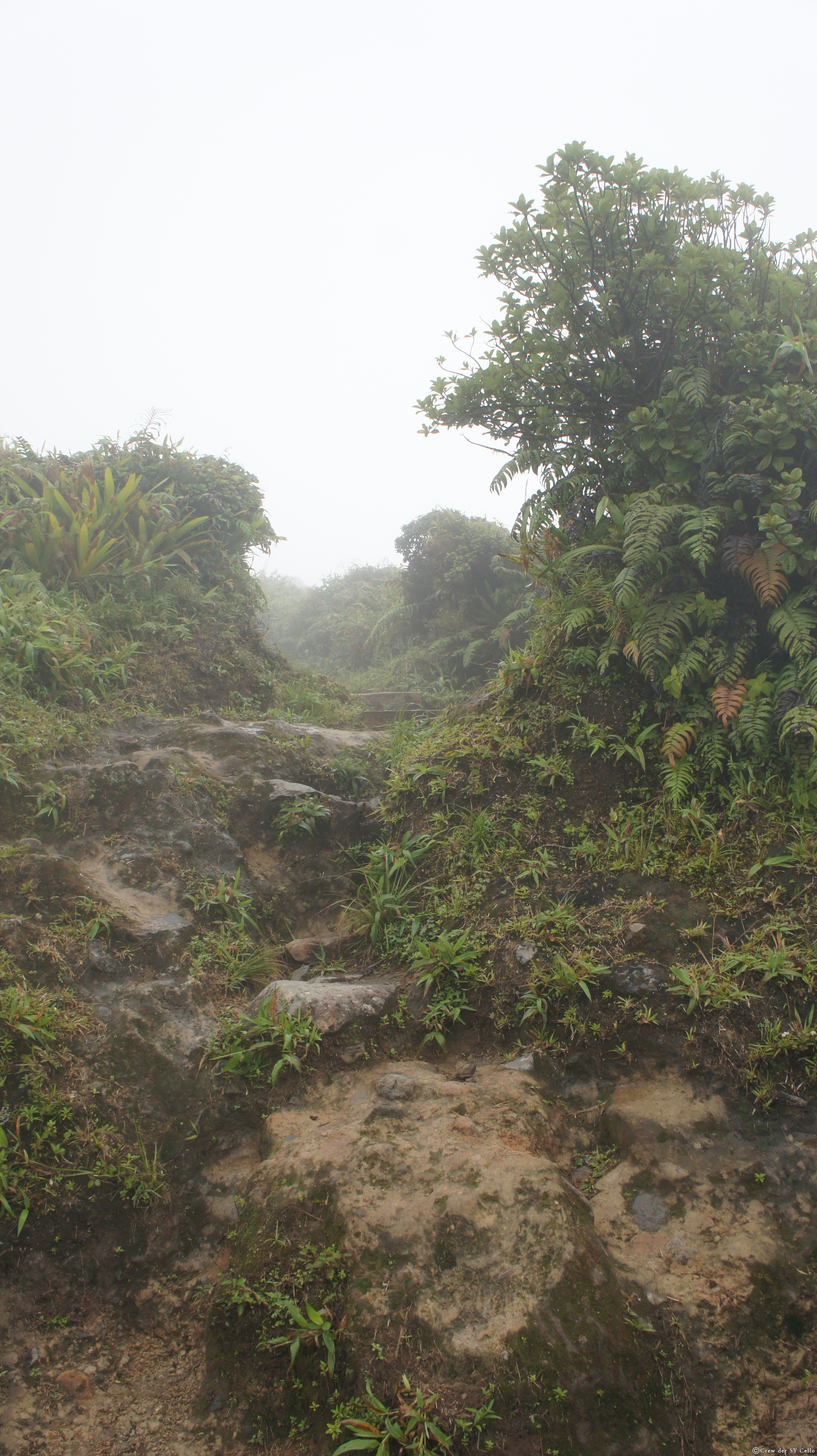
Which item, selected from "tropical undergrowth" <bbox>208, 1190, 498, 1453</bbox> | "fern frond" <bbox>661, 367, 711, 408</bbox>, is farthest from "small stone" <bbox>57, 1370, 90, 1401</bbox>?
"fern frond" <bbox>661, 367, 711, 408</bbox>

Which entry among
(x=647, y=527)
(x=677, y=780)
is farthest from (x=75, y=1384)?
(x=647, y=527)

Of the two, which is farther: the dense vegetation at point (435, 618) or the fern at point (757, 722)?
the dense vegetation at point (435, 618)

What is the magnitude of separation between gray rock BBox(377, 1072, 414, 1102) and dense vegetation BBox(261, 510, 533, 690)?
5.59 meters

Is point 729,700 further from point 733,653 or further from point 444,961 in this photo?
point 444,961

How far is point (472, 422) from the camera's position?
556cm

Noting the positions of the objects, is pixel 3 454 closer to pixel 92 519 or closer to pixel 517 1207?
pixel 92 519

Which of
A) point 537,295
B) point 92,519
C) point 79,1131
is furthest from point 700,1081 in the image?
point 92,519

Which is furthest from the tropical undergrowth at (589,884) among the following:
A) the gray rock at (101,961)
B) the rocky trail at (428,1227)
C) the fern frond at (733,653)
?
the gray rock at (101,961)

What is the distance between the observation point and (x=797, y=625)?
12.8 feet

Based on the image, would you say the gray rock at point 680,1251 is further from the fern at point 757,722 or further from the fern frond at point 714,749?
the fern at point 757,722

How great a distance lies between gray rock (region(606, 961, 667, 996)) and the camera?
3484mm

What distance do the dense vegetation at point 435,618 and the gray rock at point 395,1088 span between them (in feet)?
18.3

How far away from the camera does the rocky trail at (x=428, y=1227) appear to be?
2.43m

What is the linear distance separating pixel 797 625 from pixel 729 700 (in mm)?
542
